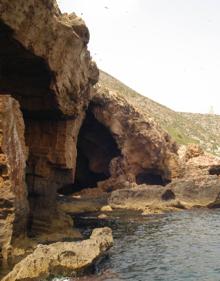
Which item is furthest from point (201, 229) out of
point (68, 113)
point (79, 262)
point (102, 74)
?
point (102, 74)

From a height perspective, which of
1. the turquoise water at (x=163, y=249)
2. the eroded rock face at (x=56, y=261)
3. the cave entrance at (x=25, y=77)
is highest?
the cave entrance at (x=25, y=77)

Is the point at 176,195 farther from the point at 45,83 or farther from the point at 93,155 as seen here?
the point at 45,83

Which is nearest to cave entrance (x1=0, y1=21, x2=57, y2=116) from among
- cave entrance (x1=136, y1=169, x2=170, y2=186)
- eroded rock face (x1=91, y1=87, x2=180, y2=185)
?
eroded rock face (x1=91, y1=87, x2=180, y2=185)

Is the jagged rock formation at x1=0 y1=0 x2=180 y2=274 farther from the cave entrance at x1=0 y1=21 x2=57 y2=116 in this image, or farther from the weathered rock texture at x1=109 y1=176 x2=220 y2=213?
the weathered rock texture at x1=109 y1=176 x2=220 y2=213

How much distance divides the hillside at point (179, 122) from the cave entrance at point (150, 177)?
50.2 meters

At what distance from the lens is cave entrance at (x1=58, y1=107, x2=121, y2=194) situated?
221 ft

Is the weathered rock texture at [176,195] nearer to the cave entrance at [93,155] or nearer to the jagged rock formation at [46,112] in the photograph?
the jagged rock formation at [46,112]

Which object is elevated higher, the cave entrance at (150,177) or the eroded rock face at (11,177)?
the eroded rock face at (11,177)

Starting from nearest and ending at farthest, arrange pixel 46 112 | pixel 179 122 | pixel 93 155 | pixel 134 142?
1. pixel 46 112
2. pixel 134 142
3. pixel 93 155
4. pixel 179 122

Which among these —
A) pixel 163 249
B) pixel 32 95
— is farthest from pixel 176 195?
pixel 163 249

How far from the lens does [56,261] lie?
2338 centimetres

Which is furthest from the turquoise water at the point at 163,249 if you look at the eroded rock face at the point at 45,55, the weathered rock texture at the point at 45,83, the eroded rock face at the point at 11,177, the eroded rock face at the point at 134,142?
the eroded rock face at the point at 134,142

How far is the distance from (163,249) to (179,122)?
384 feet

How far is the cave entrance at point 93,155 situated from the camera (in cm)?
6750
